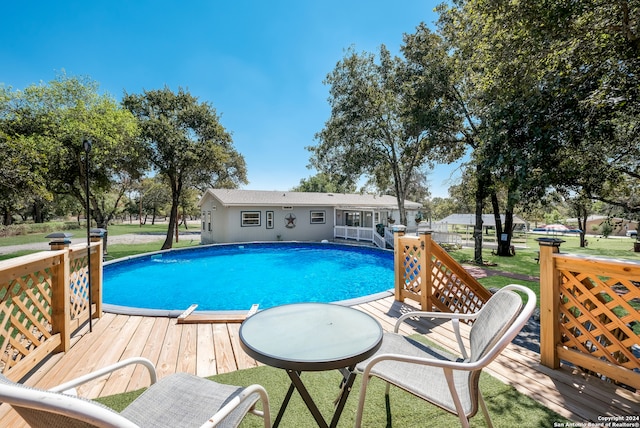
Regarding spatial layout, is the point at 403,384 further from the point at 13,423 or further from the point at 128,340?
the point at 128,340

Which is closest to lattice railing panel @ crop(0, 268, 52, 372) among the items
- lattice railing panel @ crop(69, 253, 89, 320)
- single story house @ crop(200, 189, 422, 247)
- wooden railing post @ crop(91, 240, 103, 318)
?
lattice railing panel @ crop(69, 253, 89, 320)

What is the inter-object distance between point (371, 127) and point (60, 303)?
1295 centimetres

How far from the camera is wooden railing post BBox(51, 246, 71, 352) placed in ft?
10.00

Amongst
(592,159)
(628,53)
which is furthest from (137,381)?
(592,159)

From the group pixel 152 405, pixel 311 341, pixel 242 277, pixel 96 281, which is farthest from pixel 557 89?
pixel 242 277

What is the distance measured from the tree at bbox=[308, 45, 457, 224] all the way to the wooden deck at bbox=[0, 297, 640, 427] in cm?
932

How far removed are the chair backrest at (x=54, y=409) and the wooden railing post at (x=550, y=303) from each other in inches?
137

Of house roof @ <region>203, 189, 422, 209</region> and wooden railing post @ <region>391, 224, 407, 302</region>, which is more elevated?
house roof @ <region>203, 189, 422, 209</region>

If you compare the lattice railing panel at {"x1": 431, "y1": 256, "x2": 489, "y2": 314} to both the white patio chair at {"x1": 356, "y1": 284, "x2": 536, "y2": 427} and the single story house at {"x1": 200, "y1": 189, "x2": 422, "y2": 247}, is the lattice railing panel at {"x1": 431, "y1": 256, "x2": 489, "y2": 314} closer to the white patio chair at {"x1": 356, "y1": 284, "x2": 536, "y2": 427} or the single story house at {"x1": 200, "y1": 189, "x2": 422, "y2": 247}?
the white patio chair at {"x1": 356, "y1": 284, "x2": 536, "y2": 427}

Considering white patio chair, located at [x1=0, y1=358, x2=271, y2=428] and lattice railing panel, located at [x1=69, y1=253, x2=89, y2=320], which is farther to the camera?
lattice railing panel, located at [x1=69, y1=253, x2=89, y2=320]

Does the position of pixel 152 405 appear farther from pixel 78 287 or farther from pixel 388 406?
pixel 78 287

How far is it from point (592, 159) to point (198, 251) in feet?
48.0

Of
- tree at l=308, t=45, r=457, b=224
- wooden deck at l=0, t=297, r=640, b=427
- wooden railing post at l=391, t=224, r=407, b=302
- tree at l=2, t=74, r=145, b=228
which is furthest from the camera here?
tree at l=308, t=45, r=457, b=224

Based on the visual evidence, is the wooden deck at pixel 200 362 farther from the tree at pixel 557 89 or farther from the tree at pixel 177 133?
the tree at pixel 177 133
